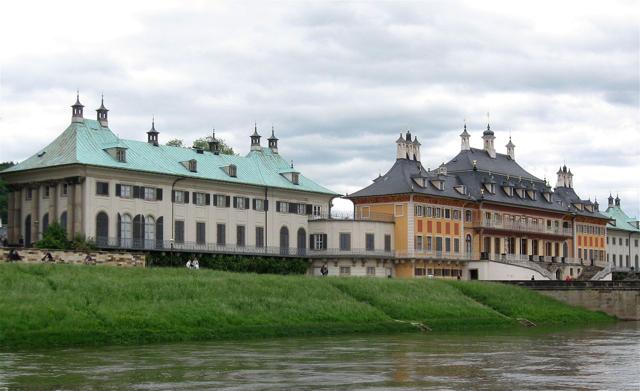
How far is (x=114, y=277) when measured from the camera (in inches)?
2186

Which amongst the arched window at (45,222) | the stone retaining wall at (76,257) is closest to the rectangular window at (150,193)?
the arched window at (45,222)

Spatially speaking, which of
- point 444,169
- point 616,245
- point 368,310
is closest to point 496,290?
point 368,310

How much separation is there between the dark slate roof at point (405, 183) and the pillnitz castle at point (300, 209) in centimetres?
15

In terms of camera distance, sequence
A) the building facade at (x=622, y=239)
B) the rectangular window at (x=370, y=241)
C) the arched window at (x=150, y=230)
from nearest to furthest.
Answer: the arched window at (x=150, y=230) → the rectangular window at (x=370, y=241) → the building facade at (x=622, y=239)

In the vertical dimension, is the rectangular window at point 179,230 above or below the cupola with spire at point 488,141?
below

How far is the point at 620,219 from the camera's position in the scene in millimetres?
144000

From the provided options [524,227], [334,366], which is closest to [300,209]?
[524,227]

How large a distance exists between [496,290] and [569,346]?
27620 millimetres

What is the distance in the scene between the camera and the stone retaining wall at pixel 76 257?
58531mm

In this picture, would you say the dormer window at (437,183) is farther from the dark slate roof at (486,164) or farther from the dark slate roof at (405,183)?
the dark slate roof at (486,164)

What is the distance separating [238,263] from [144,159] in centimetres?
1032

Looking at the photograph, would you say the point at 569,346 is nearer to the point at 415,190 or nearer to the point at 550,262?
the point at 415,190

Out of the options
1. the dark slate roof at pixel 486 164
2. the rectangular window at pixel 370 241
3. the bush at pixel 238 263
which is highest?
the dark slate roof at pixel 486 164

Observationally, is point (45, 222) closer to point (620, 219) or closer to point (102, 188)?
point (102, 188)
